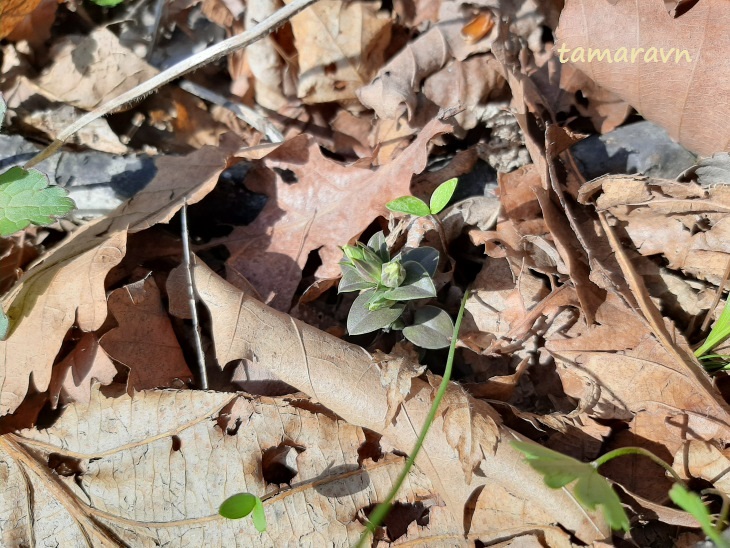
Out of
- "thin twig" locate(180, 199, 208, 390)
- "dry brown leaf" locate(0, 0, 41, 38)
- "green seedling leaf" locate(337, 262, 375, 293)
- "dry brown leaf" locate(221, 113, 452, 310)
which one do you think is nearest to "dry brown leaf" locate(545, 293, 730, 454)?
"green seedling leaf" locate(337, 262, 375, 293)

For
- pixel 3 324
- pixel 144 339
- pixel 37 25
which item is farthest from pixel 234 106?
pixel 3 324

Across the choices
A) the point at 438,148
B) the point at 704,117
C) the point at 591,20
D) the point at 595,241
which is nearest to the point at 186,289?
the point at 438,148

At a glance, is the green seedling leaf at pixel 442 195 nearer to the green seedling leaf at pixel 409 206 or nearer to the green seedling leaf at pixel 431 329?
the green seedling leaf at pixel 409 206

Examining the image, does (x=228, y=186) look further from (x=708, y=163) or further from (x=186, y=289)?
(x=708, y=163)

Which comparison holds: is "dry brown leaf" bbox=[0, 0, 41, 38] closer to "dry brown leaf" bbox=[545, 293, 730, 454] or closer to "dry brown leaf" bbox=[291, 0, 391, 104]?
"dry brown leaf" bbox=[291, 0, 391, 104]

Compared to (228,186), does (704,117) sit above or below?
above

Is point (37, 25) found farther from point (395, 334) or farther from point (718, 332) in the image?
point (718, 332)
